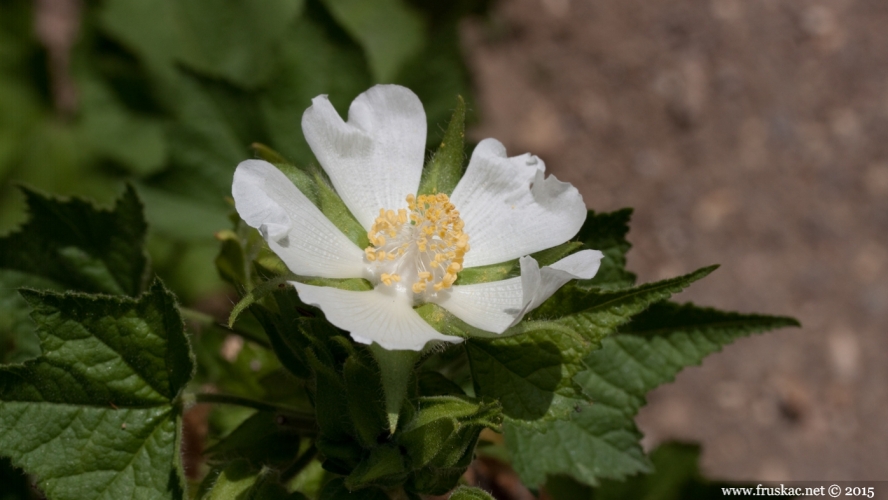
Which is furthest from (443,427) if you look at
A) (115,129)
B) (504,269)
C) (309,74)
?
(115,129)

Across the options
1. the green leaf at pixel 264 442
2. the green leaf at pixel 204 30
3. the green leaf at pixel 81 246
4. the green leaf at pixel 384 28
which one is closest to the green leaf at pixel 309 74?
the green leaf at pixel 204 30

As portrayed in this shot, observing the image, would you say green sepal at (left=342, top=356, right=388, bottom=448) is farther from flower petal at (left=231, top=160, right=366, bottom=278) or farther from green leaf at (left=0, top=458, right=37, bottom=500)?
green leaf at (left=0, top=458, right=37, bottom=500)

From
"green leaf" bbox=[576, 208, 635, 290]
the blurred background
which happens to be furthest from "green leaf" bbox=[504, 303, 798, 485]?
the blurred background

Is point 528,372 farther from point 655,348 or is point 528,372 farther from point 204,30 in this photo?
point 204,30

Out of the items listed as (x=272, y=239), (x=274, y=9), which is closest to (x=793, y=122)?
(x=274, y=9)

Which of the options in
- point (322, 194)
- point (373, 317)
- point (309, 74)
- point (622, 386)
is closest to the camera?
point (373, 317)

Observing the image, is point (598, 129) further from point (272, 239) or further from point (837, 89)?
point (272, 239)

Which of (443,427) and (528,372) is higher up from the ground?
(528,372)
